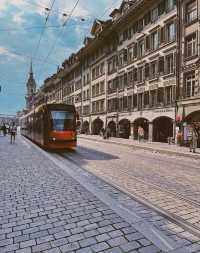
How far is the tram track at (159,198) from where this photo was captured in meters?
4.44

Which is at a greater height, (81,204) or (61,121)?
(61,121)

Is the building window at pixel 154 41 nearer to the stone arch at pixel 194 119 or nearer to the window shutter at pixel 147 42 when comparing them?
the window shutter at pixel 147 42

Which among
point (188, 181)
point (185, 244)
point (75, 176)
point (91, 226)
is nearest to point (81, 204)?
point (91, 226)

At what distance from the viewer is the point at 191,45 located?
23.9 meters

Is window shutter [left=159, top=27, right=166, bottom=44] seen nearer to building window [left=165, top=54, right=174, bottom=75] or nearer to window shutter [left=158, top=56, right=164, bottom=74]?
window shutter [left=158, top=56, right=164, bottom=74]

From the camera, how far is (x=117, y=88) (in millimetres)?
38125

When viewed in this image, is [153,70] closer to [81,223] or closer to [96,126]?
[96,126]

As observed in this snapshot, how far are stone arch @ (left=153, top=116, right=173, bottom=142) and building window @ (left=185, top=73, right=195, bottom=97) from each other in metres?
4.31

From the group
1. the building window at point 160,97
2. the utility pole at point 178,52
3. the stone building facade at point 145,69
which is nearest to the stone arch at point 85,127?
the stone building facade at point 145,69

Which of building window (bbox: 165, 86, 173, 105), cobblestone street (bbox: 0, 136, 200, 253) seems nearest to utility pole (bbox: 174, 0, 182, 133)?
building window (bbox: 165, 86, 173, 105)

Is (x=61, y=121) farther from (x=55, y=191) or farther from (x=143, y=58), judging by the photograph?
(x=143, y=58)

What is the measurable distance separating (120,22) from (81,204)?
34401 mm

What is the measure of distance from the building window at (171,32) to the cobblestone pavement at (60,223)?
23.3 metres

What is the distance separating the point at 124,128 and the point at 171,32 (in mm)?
14816
